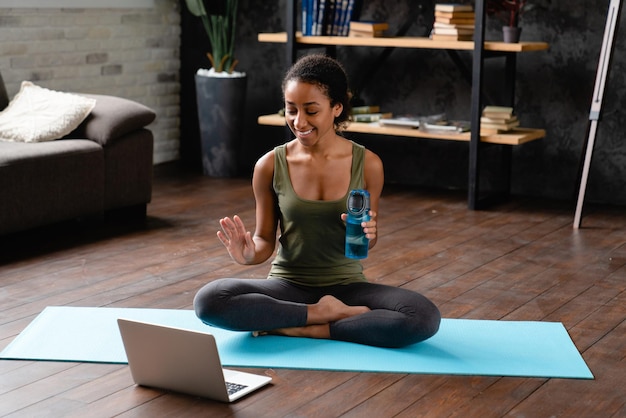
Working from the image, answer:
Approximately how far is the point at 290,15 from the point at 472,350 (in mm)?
2933

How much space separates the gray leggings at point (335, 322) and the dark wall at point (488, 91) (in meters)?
2.62

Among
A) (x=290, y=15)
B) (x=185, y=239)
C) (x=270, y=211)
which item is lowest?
(x=185, y=239)

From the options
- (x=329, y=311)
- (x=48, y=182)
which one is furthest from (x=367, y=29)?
(x=329, y=311)

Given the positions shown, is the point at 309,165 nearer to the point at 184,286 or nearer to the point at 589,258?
the point at 184,286

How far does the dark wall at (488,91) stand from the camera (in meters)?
5.02

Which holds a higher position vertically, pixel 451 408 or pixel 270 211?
pixel 270 211

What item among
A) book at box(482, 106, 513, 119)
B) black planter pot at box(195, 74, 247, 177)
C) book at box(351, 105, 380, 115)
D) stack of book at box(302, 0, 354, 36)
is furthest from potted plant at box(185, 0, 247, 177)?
book at box(482, 106, 513, 119)

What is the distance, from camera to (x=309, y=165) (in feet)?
9.41

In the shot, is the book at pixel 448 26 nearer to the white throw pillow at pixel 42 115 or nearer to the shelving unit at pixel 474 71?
the shelving unit at pixel 474 71

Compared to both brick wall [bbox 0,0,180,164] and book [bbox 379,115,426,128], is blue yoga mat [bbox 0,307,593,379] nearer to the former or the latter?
book [bbox 379,115,426,128]

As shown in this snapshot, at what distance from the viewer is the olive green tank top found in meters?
2.82

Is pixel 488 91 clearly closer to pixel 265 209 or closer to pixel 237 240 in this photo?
pixel 265 209

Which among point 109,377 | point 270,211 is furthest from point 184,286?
point 109,377

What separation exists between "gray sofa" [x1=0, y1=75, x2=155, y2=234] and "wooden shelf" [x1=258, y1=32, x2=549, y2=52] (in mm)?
1094
